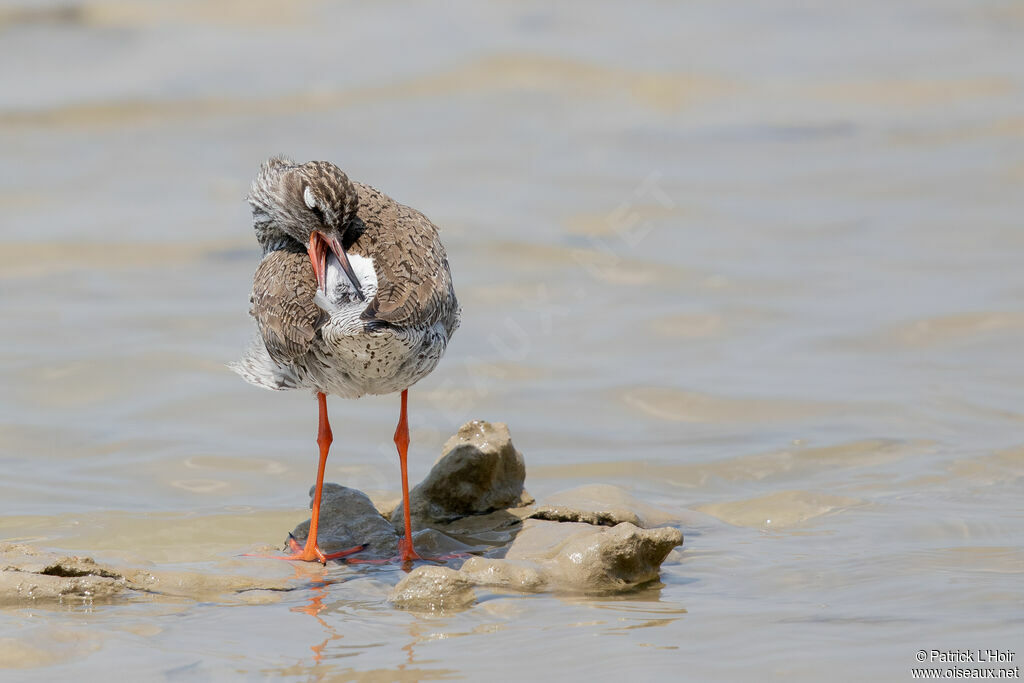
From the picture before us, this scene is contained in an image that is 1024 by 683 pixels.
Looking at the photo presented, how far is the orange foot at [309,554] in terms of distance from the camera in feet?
23.0

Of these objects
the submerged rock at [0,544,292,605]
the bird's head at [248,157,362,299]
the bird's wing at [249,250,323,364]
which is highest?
the bird's head at [248,157,362,299]

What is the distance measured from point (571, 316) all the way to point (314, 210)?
5173mm

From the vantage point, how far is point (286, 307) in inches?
278

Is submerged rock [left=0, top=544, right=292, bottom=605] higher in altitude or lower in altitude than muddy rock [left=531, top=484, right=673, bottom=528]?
lower

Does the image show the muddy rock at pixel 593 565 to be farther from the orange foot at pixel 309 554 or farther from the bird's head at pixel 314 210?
the bird's head at pixel 314 210

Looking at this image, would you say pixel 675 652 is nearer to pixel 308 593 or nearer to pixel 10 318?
pixel 308 593

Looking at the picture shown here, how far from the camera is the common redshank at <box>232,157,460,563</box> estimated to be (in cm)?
671

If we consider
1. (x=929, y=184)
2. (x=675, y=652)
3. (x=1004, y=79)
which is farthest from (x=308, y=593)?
(x=1004, y=79)

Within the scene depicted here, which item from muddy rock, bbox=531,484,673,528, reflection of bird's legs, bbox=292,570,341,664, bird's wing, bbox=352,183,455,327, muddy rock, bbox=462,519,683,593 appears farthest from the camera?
muddy rock, bbox=531,484,673,528

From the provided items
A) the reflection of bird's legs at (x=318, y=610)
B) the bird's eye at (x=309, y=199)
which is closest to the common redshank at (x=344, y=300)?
the bird's eye at (x=309, y=199)

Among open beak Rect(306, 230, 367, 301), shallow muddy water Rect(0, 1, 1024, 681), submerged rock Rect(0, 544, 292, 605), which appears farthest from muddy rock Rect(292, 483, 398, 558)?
open beak Rect(306, 230, 367, 301)

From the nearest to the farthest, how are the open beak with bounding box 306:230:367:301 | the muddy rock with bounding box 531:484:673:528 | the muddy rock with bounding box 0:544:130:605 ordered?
the muddy rock with bounding box 0:544:130:605, the muddy rock with bounding box 531:484:673:528, the open beak with bounding box 306:230:367:301

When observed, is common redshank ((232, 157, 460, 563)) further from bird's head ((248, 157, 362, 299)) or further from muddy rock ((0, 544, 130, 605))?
muddy rock ((0, 544, 130, 605))

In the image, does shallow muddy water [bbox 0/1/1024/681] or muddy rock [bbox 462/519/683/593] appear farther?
muddy rock [bbox 462/519/683/593]
